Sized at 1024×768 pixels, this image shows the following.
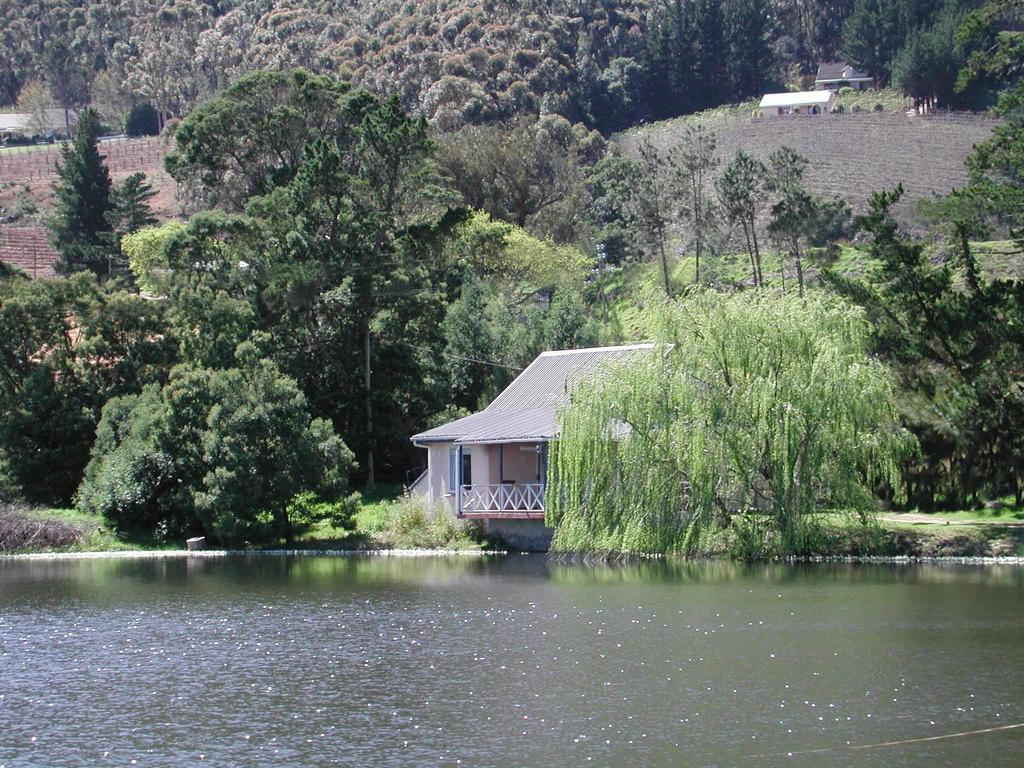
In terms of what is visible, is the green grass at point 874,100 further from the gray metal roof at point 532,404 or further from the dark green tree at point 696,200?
the gray metal roof at point 532,404

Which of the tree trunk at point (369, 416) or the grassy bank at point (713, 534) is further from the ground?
the tree trunk at point (369, 416)

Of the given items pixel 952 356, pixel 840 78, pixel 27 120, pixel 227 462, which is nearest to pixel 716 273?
pixel 952 356

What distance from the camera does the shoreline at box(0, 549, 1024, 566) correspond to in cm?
3491

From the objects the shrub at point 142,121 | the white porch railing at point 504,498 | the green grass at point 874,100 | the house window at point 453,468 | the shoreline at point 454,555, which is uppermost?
the shrub at point 142,121

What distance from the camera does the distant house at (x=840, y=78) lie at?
11844 cm

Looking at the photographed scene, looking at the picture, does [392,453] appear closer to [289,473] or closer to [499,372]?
[499,372]

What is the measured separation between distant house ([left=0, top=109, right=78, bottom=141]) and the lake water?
404ft

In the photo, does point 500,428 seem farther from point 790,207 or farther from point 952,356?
point 790,207

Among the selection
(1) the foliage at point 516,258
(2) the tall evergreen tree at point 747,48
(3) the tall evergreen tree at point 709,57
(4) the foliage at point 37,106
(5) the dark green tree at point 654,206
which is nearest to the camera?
(1) the foliage at point 516,258

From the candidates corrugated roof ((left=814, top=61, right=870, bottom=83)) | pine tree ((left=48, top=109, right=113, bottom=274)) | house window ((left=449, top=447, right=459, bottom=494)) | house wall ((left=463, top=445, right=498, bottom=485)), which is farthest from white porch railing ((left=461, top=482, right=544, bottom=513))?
corrugated roof ((left=814, top=61, right=870, bottom=83))

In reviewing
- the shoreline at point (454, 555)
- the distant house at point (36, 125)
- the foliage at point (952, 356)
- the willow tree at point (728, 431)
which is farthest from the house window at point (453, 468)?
the distant house at point (36, 125)

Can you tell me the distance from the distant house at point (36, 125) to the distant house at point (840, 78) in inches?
2881

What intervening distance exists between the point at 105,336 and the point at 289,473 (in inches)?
479

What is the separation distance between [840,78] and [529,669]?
105122mm
